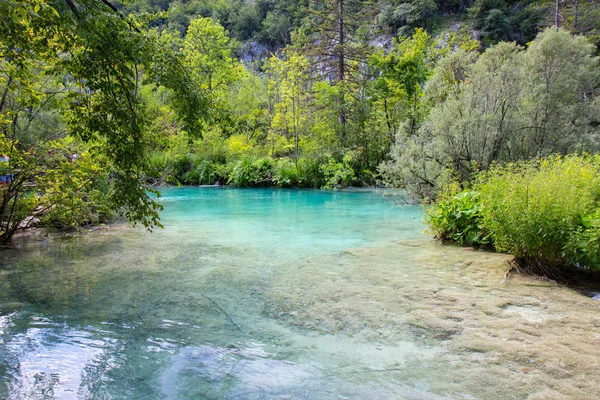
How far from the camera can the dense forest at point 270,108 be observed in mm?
5418

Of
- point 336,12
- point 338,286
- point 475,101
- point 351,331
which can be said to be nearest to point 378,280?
point 338,286

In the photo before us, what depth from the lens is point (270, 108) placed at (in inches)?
1371

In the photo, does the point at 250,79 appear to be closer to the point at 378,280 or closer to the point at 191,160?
the point at 191,160

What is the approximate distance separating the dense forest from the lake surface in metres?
1.29

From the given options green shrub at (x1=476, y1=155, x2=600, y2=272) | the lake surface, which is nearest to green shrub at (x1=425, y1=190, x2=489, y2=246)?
the lake surface

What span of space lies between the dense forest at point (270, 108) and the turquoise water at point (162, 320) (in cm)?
104

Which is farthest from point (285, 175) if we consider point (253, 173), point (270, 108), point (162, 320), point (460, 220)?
point (162, 320)

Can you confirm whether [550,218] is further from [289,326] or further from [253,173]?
[253,173]

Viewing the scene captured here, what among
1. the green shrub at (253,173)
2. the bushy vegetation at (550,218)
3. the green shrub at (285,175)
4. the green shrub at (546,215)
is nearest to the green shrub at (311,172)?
the green shrub at (285,175)

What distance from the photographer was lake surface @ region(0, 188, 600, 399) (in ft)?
11.0

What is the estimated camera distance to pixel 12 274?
670cm

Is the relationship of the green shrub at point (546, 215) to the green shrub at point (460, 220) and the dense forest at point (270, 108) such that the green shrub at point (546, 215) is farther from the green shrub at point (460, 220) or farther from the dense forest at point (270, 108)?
the dense forest at point (270, 108)

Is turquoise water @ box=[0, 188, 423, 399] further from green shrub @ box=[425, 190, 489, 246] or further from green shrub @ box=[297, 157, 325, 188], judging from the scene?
green shrub @ box=[297, 157, 325, 188]

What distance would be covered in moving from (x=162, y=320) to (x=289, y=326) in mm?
1434
